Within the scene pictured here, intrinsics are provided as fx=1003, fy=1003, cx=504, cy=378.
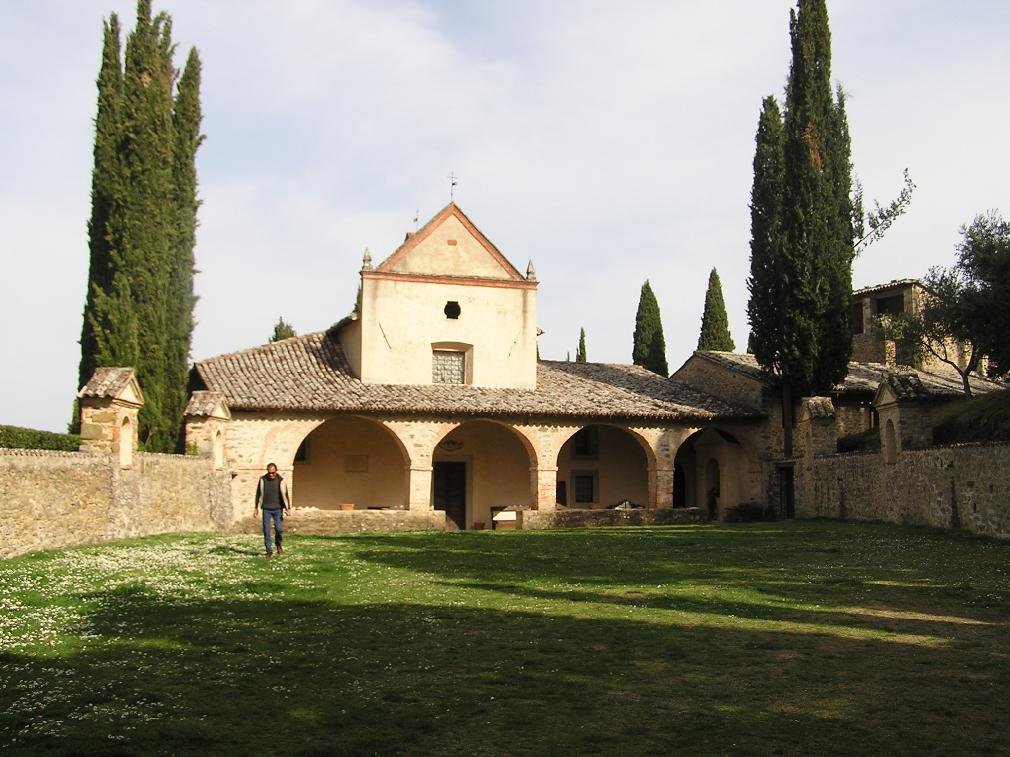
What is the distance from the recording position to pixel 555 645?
816 cm

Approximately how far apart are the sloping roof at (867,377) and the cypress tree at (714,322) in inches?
336

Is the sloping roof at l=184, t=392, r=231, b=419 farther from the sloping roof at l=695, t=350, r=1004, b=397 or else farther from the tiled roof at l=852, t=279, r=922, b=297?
the tiled roof at l=852, t=279, r=922, b=297

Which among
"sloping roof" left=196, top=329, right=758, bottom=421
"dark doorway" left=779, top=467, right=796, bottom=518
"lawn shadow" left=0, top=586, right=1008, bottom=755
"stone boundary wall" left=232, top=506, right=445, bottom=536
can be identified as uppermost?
"sloping roof" left=196, top=329, right=758, bottom=421

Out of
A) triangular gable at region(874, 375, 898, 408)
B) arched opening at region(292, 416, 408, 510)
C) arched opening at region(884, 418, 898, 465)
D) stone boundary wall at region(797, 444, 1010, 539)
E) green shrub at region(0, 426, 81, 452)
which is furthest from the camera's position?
Result: arched opening at region(292, 416, 408, 510)

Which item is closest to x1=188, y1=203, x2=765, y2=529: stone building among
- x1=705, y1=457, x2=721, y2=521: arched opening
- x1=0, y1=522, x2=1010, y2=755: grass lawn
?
x1=705, y1=457, x2=721, y2=521: arched opening

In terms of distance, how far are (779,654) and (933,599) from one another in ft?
12.6

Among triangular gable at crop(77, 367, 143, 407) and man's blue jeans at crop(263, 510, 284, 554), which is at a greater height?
triangular gable at crop(77, 367, 143, 407)

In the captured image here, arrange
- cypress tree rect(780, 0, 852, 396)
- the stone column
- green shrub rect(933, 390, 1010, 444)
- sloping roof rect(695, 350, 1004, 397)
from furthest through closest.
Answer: sloping roof rect(695, 350, 1004, 397) → the stone column → cypress tree rect(780, 0, 852, 396) → green shrub rect(933, 390, 1010, 444)

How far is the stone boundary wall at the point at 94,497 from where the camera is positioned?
45.4 feet

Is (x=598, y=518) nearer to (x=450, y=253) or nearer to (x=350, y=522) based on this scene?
(x=350, y=522)

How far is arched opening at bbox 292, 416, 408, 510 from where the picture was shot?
102 feet

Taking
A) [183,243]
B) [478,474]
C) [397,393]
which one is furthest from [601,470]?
[183,243]

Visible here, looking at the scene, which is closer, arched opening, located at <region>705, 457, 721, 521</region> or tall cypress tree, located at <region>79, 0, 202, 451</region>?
tall cypress tree, located at <region>79, 0, 202, 451</region>

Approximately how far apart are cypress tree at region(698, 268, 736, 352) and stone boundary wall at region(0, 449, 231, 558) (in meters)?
28.2
